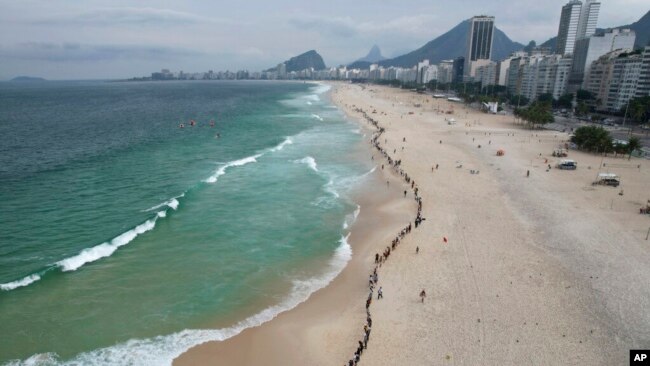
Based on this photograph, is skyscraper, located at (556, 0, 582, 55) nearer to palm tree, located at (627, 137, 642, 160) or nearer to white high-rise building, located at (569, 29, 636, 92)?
white high-rise building, located at (569, 29, 636, 92)

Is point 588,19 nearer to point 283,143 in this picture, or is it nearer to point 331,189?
point 283,143

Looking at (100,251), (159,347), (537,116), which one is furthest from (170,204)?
(537,116)

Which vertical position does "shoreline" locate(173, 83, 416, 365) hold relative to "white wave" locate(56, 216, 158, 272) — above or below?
below

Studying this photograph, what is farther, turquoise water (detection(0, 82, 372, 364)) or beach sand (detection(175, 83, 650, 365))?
turquoise water (detection(0, 82, 372, 364))

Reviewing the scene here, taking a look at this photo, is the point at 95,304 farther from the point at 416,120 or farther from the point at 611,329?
the point at 416,120

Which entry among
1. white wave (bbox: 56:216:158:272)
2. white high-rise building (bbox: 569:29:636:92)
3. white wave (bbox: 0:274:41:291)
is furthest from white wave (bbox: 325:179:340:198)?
white high-rise building (bbox: 569:29:636:92)

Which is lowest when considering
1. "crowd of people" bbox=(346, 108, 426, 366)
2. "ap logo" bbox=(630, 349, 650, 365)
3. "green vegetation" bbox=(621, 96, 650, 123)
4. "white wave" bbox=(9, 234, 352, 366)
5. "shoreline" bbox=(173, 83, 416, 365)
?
"shoreline" bbox=(173, 83, 416, 365)

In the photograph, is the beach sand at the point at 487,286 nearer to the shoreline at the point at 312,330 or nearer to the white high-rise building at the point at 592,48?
the shoreline at the point at 312,330
